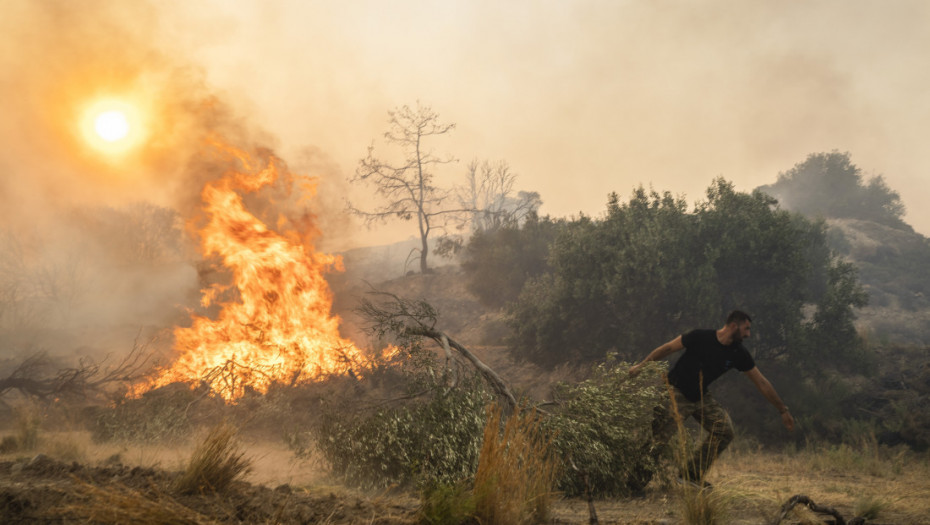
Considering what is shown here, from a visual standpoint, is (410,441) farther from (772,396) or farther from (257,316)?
(257,316)

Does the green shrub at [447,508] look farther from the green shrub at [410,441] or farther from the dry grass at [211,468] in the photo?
the dry grass at [211,468]

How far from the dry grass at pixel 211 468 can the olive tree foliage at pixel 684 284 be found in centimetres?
1389

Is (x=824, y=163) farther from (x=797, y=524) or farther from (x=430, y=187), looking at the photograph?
(x=797, y=524)

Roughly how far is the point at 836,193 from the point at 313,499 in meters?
68.9

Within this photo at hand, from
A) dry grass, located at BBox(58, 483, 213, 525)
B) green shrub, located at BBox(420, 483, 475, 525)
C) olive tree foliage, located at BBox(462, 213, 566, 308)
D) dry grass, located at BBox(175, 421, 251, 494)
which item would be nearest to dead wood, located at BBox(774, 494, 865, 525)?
green shrub, located at BBox(420, 483, 475, 525)

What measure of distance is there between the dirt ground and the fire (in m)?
4.45

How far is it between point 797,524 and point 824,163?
69846 mm

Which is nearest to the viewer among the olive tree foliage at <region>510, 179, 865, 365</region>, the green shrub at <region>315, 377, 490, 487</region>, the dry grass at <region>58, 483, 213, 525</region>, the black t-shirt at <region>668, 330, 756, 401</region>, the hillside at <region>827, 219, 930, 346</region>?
the dry grass at <region>58, 483, 213, 525</region>

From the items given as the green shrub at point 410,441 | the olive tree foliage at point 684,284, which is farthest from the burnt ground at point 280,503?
the olive tree foliage at point 684,284

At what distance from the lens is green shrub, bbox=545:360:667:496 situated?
671 cm

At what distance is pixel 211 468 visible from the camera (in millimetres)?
5156

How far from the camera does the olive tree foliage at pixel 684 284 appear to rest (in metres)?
16.4

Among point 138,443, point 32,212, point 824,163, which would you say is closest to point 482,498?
point 138,443

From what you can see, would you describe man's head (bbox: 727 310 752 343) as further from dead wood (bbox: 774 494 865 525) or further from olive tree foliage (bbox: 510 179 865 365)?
olive tree foliage (bbox: 510 179 865 365)
